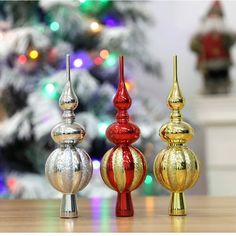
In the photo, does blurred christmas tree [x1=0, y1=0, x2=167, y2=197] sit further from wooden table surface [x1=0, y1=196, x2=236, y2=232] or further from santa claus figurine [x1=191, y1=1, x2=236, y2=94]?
wooden table surface [x1=0, y1=196, x2=236, y2=232]

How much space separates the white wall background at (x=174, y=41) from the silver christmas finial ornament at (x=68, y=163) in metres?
1.92

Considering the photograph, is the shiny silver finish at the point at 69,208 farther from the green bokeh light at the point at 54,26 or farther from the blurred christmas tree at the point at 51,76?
the green bokeh light at the point at 54,26

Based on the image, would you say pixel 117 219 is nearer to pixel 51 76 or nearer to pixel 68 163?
pixel 68 163

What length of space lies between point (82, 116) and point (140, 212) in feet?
4.40

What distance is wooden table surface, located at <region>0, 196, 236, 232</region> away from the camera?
3.10 feet

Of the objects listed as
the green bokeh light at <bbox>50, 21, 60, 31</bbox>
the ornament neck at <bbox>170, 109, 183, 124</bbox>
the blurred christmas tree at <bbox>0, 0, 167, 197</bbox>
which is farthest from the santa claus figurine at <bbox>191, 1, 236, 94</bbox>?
the ornament neck at <bbox>170, 109, 183, 124</bbox>

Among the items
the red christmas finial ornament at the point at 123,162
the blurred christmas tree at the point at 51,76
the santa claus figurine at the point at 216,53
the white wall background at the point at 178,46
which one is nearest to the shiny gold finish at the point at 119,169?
the red christmas finial ornament at the point at 123,162

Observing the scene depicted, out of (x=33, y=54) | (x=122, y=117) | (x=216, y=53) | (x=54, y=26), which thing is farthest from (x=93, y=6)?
(x=122, y=117)

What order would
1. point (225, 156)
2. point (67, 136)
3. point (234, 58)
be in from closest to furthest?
1. point (67, 136)
2. point (225, 156)
3. point (234, 58)

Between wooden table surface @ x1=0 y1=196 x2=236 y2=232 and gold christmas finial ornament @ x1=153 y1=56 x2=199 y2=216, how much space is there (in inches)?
2.0

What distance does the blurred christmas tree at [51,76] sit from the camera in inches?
96.9

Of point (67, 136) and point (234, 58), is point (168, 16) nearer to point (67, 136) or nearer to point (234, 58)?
point (234, 58)

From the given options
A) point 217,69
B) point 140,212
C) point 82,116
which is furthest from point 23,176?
point 140,212

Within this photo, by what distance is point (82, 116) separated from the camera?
8.11 ft
